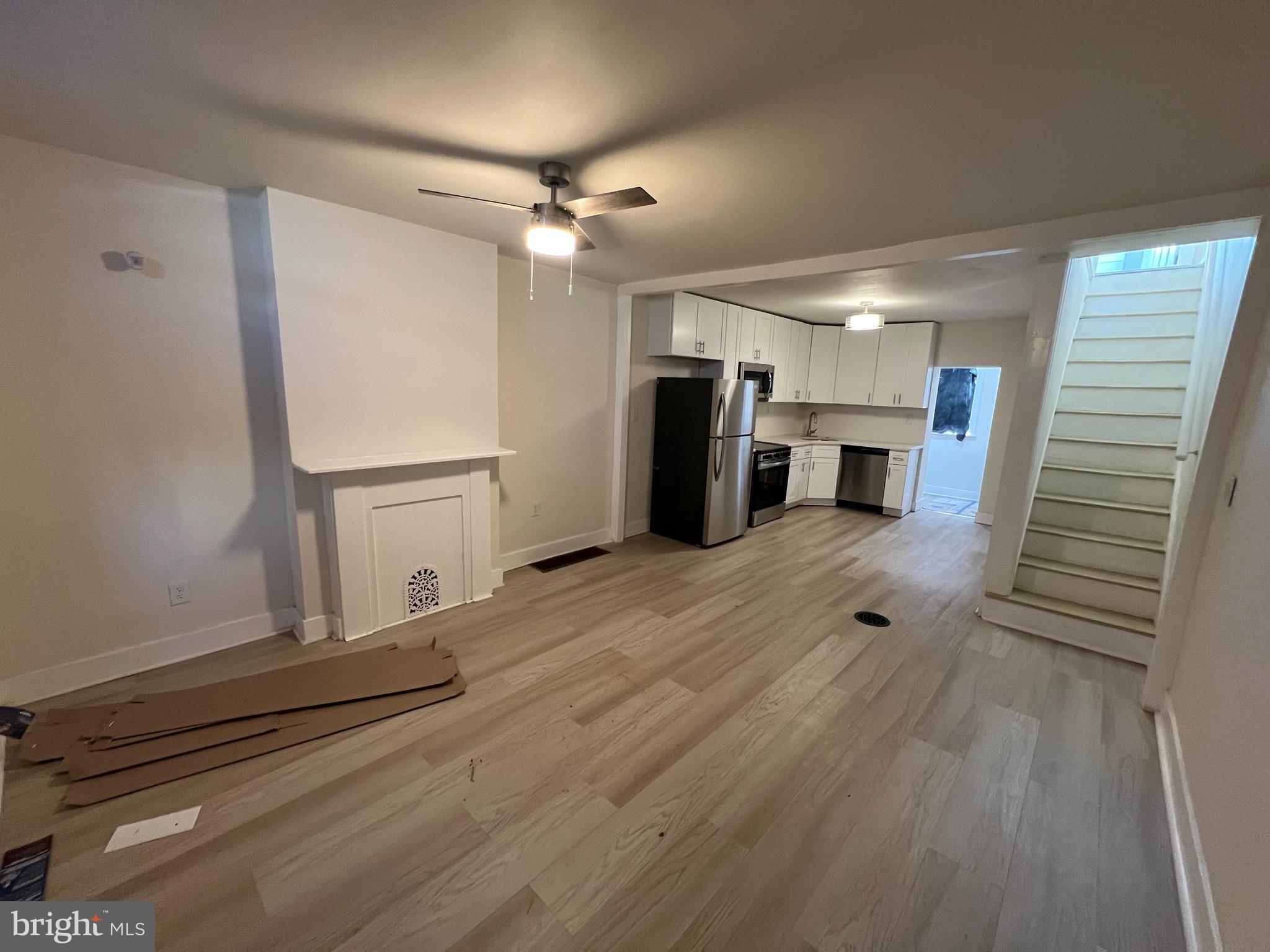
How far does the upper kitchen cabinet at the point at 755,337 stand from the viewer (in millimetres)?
5328

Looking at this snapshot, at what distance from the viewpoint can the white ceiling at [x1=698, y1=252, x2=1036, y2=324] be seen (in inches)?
127

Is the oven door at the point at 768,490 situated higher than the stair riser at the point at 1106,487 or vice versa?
the stair riser at the point at 1106,487

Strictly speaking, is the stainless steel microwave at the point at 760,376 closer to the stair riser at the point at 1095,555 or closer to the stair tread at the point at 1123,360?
the stair tread at the point at 1123,360

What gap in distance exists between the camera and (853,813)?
176 centimetres

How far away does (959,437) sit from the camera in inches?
284

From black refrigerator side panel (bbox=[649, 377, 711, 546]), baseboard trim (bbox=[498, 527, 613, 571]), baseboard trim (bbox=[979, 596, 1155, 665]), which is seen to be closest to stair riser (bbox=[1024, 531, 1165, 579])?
baseboard trim (bbox=[979, 596, 1155, 665])

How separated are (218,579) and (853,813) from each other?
3423 mm

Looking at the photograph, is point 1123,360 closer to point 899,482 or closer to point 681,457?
point 899,482

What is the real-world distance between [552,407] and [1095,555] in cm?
429

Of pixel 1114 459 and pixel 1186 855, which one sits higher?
pixel 1114 459

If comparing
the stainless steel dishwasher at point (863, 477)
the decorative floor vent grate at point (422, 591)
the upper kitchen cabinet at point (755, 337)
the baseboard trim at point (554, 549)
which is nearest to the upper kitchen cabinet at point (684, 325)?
the upper kitchen cabinet at point (755, 337)

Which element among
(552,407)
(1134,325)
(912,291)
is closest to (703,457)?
(552,407)

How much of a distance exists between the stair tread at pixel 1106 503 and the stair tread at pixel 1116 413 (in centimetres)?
73

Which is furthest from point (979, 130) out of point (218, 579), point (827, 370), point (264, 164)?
point (827, 370)
